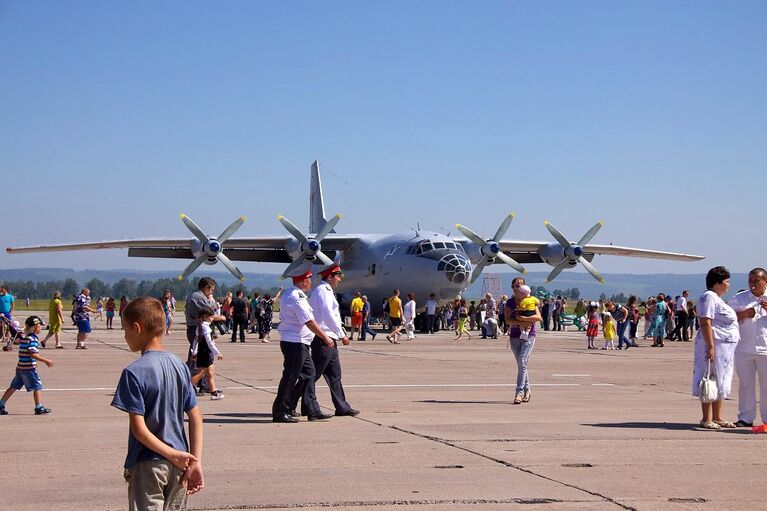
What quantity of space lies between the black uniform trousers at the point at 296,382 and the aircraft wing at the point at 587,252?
114 ft

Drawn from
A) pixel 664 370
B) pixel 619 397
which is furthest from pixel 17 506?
pixel 664 370

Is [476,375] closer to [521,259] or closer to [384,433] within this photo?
[384,433]

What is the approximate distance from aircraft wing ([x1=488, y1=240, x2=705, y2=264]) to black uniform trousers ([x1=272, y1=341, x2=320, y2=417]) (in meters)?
34.9

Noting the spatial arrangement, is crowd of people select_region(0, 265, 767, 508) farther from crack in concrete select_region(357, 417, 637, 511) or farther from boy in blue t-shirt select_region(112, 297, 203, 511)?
crack in concrete select_region(357, 417, 637, 511)

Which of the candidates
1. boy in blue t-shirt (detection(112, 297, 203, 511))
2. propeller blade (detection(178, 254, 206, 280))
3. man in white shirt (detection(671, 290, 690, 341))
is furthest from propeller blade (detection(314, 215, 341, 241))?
boy in blue t-shirt (detection(112, 297, 203, 511))

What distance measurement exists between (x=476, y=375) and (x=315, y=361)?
6.95 metres

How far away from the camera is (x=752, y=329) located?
10688 mm

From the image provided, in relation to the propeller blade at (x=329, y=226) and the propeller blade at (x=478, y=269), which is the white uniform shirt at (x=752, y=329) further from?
the propeller blade at (x=329, y=226)

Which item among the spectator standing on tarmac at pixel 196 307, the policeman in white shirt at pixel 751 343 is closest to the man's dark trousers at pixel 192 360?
the spectator standing on tarmac at pixel 196 307

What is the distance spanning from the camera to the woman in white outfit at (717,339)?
416 inches

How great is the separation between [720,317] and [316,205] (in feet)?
143

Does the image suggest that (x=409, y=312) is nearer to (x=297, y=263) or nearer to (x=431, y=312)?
(x=431, y=312)

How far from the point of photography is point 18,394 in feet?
46.9

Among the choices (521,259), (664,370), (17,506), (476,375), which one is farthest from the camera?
(521,259)
